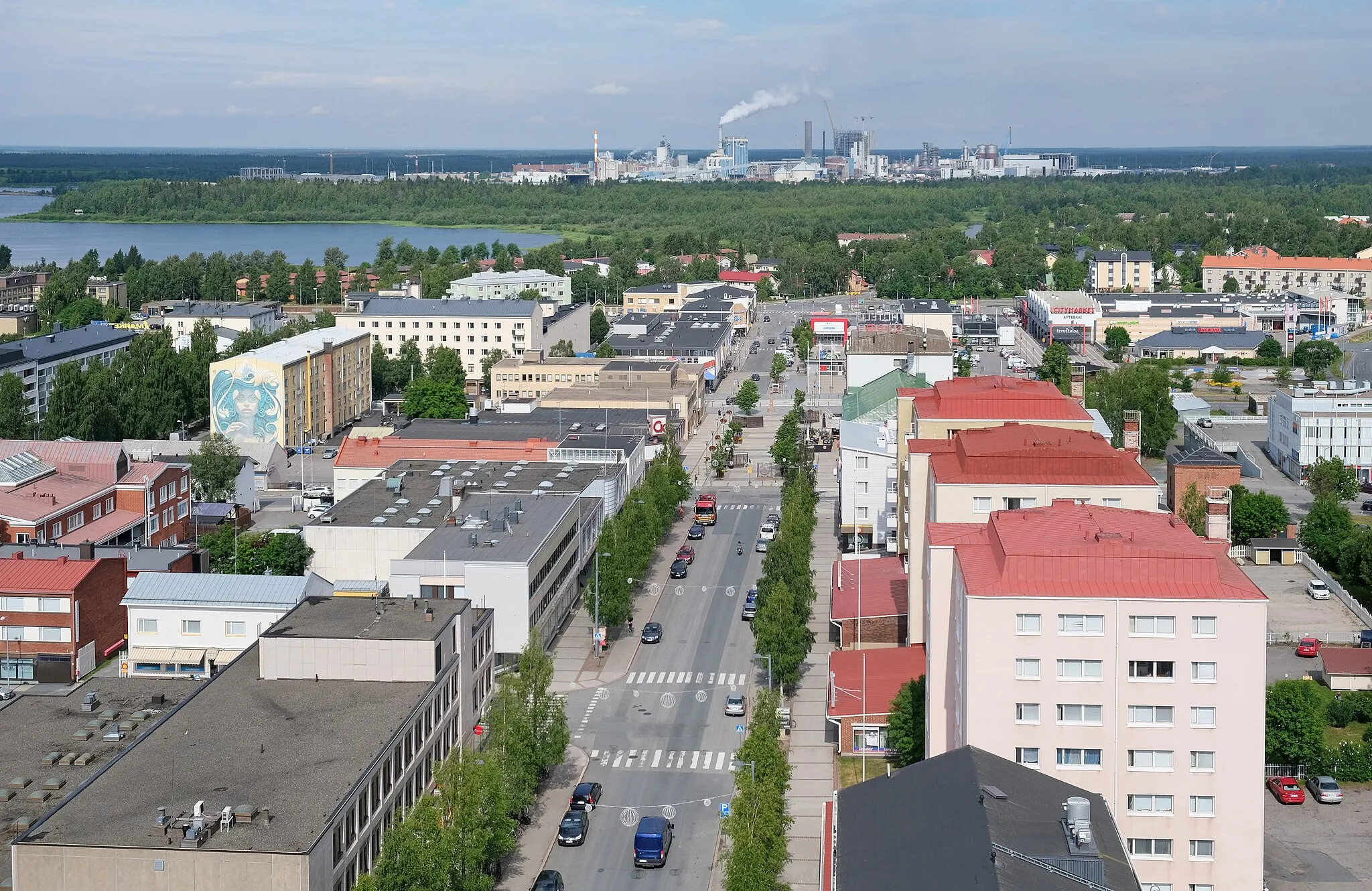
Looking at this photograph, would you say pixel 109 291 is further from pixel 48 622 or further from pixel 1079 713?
pixel 1079 713

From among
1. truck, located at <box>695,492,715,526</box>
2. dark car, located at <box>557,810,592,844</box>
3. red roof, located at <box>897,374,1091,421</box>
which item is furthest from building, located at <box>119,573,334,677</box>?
truck, located at <box>695,492,715,526</box>

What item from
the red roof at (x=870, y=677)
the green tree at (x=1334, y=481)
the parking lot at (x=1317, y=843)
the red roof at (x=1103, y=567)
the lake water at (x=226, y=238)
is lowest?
the parking lot at (x=1317, y=843)

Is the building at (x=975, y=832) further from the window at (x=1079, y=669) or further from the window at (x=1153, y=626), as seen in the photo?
the window at (x=1153, y=626)

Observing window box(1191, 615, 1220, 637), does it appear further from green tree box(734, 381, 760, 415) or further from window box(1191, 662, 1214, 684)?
green tree box(734, 381, 760, 415)

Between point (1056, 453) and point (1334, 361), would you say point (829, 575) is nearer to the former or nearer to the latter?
point (1056, 453)

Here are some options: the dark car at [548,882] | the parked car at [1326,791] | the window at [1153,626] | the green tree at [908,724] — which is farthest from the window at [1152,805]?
the dark car at [548,882]
